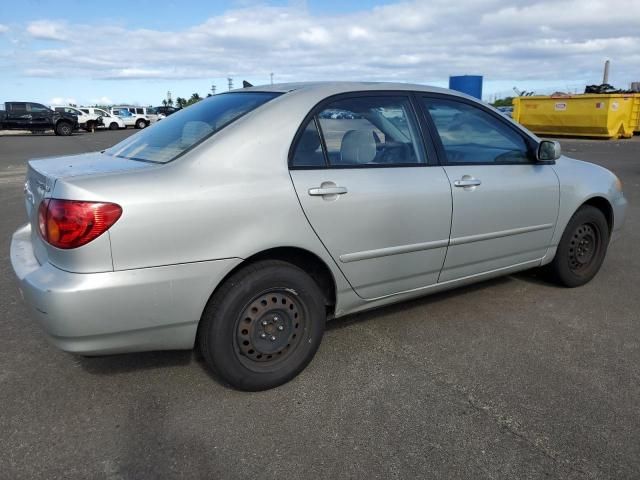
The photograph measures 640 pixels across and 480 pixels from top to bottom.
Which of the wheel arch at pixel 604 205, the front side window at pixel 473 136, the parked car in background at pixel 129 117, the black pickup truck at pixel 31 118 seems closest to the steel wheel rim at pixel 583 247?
the wheel arch at pixel 604 205

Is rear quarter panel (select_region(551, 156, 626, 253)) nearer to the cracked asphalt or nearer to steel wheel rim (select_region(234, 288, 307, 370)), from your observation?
the cracked asphalt

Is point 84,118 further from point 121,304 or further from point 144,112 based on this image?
point 121,304

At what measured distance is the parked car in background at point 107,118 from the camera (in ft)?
112

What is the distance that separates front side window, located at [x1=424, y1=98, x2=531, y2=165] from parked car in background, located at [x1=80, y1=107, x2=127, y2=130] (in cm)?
3483

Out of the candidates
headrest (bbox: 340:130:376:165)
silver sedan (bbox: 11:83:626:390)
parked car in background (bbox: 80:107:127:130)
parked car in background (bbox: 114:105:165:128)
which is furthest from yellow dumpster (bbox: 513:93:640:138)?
parked car in background (bbox: 114:105:165:128)

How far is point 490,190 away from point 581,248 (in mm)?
1360

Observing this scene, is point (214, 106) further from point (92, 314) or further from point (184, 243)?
point (92, 314)

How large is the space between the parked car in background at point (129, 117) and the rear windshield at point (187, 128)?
120ft

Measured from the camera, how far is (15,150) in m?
19.4

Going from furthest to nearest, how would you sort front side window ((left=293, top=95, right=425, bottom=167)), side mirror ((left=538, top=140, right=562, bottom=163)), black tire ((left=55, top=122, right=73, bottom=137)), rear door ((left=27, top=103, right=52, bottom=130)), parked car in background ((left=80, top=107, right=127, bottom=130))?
parked car in background ((left=80, top=107, right=127, bottom=130)) < black tire ((left=55, top=122, right=73, bottom=137)) < rear door ((left=27, top=103, right=52, bottom=130)) < side mirror ((left=538, top=140, right=562, bottom=163)) < front side window ((left=293, top=95, right=425, bottom=167))

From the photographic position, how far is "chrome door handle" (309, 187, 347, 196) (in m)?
2.79

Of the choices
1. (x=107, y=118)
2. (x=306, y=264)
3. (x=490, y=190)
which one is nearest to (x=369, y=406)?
(x=306, y=264)

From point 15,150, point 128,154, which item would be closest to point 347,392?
point 128,154

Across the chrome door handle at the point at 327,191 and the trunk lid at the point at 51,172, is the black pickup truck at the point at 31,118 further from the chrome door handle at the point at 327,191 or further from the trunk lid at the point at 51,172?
the chrome door handle at the point at 327,191
